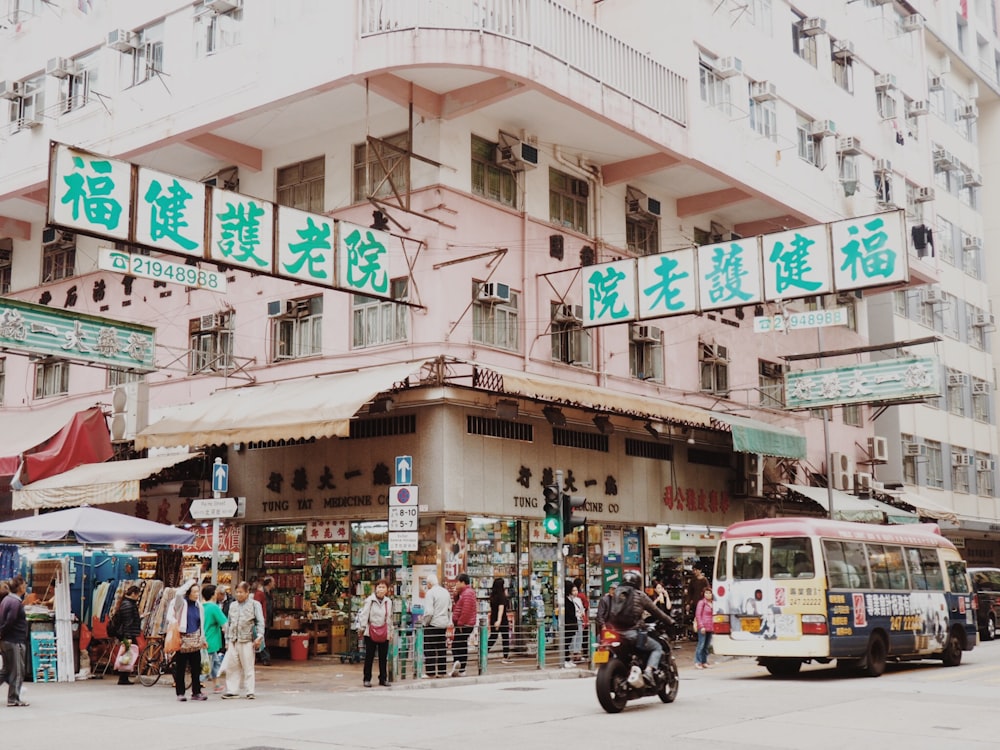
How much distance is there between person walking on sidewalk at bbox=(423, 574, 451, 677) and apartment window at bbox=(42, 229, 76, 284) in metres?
13.1

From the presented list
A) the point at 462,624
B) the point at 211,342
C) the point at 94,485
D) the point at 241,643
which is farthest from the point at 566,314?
the point at 241,643

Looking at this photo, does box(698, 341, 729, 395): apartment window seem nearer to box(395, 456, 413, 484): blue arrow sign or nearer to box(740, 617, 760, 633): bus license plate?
box(740, 617, 760, 633): bus license plate

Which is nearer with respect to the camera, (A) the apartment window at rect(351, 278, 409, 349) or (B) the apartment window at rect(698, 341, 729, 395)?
(A) the apartment window at rect(351, 278, 409, 349)

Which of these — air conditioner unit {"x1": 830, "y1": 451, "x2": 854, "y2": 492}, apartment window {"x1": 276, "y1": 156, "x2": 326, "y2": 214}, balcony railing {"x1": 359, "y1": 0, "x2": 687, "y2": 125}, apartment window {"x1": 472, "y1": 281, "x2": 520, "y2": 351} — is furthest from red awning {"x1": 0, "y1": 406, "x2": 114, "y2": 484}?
air conditioner unit {"x1": 830, "y1": 451, "x2": 854, "y2": 492}

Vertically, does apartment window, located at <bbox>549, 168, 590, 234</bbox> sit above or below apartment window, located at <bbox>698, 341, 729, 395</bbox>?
above

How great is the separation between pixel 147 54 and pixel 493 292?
8887 millimetres

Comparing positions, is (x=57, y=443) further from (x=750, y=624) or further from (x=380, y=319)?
(x=750, y=624)

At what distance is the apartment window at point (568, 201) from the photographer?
21.4 meters

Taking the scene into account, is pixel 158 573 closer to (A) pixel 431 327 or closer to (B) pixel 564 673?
(A) pixel 431 327

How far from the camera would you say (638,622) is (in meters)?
11.9

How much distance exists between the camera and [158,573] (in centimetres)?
2236

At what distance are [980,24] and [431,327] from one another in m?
33.9

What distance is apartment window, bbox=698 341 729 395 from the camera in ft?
81.1

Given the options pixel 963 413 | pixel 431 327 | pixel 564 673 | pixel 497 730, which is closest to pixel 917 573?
pixel 564 673
